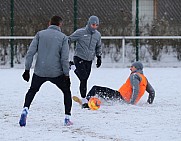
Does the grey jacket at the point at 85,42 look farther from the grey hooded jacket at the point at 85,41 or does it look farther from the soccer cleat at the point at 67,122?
the soccer cleat at the point at 67,122

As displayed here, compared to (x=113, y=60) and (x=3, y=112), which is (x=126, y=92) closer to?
(x=3, y=112)

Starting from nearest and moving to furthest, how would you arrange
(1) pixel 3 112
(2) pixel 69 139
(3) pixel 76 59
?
(2) pixel 69 139
(1) pixel 3 112
(3) pixel 76 59

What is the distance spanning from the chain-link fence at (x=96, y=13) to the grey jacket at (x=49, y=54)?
1241 cm

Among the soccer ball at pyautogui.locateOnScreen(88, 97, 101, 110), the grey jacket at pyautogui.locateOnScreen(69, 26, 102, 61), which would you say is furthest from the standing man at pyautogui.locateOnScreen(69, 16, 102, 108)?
the soccer ball at pyautogui.locateOnScreen(88, 97, 101, 110)

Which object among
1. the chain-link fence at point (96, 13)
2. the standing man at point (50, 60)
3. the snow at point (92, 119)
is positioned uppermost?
the chain-link fence at point (96, 13)

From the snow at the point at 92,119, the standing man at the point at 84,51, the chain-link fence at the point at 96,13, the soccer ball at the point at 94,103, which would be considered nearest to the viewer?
the snow at the point at 92,119

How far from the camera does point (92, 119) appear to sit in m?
9.05

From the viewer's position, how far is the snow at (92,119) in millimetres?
7621

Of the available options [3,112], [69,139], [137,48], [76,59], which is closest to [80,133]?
[69,139]

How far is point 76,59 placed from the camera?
10.7 m

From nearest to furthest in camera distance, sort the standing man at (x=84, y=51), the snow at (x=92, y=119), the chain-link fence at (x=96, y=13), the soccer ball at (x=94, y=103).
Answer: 1. the snow at (x=92, y=119)
2. the soccer ball at (x=94, y=103)
3. the standing man at (x=84, y=51)
4. the chain-link fence at (x=96, y=13)

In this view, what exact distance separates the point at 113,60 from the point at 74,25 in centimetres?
191

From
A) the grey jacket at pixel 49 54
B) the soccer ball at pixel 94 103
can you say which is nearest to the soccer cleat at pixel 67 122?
the grey jacket at pixel 49 54

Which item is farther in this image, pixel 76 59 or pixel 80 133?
pixel 76 59
